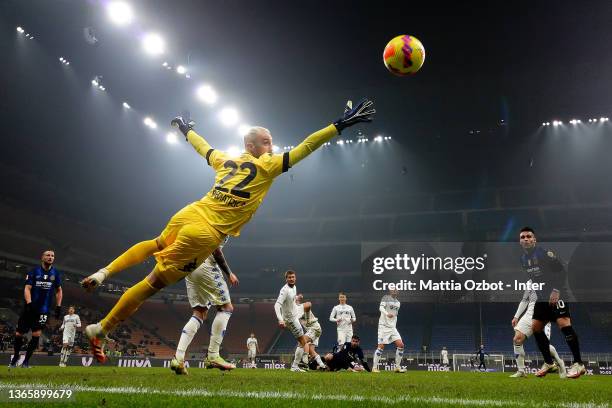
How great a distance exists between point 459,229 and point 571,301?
33.5ft

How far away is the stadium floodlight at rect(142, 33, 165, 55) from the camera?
23.7 metres

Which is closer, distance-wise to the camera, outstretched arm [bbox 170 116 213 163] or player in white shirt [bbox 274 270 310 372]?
outstretched arm [bbox 170 116 213 163]

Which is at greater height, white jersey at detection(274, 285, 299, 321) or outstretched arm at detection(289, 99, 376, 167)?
outstretched arm at detection(289, 99, 376, 167)

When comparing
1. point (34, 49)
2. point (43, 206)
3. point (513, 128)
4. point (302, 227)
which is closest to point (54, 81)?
point (34, 49)

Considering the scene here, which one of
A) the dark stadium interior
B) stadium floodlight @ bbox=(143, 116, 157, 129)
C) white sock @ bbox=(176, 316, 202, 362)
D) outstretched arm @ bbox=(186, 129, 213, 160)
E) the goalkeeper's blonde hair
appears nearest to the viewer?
the goalkeeper's blonde hair

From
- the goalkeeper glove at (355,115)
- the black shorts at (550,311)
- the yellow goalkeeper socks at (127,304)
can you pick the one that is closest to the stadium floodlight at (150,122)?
the black shorts at (550,311)

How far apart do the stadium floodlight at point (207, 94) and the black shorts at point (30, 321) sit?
2042cm

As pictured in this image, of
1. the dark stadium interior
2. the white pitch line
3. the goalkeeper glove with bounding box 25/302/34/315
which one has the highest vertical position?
the dark stadium interior

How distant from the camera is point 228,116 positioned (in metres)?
32.4

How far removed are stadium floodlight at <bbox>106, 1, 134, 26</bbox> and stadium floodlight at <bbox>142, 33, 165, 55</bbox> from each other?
130cm

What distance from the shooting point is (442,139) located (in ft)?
126

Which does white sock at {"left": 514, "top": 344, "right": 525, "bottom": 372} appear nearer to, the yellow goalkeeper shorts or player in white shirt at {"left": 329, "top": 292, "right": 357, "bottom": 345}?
player in white shirt at {"left": 329, "top": 292, "right": 357, "bottom": 345}

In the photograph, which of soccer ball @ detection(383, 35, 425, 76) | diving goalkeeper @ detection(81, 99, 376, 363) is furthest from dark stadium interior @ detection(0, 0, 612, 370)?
diving goalkeeper @ detection(81, 99, 376, 363)

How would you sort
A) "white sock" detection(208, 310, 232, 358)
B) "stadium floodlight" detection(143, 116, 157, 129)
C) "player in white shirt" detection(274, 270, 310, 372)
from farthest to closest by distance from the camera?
1. "stadium floodlight" detection(143, 116, 157, 129)
2. "player in white shirt" detection(274, 270, 310, 372)
3. "white sock" detection(208, 310, 232, 358)
